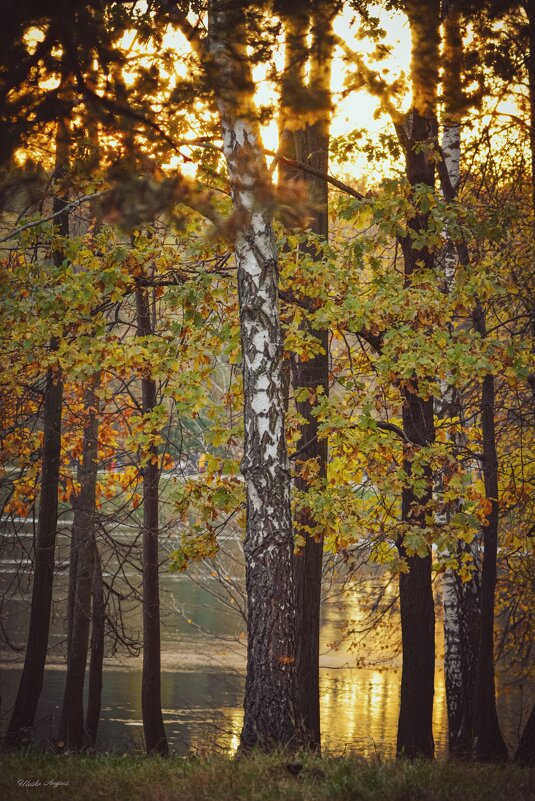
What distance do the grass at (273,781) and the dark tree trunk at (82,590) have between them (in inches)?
203

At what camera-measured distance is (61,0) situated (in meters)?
4.33

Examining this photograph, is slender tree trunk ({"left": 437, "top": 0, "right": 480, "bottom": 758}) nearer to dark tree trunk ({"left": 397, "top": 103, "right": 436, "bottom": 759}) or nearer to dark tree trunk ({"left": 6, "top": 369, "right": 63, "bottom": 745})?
dark tree trunk ({"left": 397, "top": 103, "right": 436, "bottom": 759})

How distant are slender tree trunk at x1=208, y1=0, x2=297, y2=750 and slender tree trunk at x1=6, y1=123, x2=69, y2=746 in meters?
3.59

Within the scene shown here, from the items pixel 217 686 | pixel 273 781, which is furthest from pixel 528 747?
pixel 217 686

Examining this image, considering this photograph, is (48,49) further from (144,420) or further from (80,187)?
(144,420)

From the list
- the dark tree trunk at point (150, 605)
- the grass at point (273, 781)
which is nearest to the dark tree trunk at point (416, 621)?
the grass at point (273, 781)

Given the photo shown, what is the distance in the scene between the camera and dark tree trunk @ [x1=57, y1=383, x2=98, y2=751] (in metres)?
11.6

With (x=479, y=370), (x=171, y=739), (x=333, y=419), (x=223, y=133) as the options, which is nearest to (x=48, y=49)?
(x=223, y=133)

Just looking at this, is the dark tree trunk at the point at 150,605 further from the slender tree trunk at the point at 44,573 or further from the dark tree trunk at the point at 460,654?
the dark tree trunk at the point at 460,654

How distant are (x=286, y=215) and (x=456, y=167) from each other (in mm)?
6866

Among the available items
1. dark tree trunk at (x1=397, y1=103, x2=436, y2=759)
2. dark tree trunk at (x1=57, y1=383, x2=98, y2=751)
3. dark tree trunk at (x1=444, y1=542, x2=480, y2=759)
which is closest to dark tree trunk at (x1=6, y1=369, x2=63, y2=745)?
dark tree trunk at (x1=57, y1=383, x2=98, y2=751)

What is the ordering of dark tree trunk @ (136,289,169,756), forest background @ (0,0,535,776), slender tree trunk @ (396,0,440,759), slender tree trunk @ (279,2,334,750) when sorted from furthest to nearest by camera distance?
dark tree trunk @ (136,289,169,756)
slender tree trunk @ (279,2,334,750)
slender tree trunk @ (396,0,440,759)
forest background @ (0,0,535,776)

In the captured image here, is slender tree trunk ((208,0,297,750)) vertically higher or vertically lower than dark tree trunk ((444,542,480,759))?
higher

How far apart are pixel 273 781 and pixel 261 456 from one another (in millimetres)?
2481
